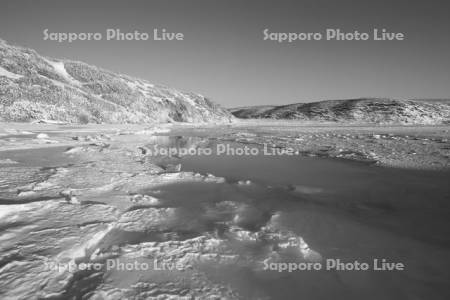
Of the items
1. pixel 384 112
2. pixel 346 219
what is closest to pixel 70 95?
pixel 346 219

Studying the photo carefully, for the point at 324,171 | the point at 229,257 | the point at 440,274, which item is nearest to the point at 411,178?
the point at 324,171

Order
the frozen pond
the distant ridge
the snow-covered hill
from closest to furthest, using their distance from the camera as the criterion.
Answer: the frozen pond → the snow-covered hill → the distant ridge

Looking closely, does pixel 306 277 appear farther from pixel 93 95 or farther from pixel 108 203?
pixel 93 95

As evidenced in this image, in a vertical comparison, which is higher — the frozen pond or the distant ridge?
the distant ridge

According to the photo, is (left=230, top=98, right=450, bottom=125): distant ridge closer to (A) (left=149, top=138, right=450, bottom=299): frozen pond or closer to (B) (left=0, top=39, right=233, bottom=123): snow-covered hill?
(B) (left=0, top=39, right=233, bottom=123): snow-covered hill

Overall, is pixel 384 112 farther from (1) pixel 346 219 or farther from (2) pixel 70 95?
(1) pixel 346 219

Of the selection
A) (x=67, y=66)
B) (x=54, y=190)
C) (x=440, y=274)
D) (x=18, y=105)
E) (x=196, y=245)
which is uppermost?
(x=67, y=66)

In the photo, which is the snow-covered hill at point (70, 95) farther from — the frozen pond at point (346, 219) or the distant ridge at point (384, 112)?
the distant ridge at point (384, 112)

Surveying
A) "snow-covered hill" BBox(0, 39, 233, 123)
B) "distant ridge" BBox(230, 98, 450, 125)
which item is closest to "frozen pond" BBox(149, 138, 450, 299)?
"snow-covered hill" BBox(0, 39, 233, 123)
